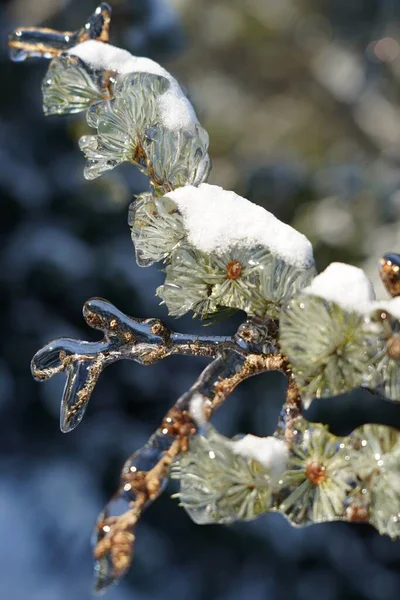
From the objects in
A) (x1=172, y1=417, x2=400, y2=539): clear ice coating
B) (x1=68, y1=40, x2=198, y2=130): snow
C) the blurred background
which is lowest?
the blurred background

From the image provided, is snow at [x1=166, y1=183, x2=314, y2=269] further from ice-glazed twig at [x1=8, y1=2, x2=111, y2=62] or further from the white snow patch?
ice-glazed twig at [x1=8, y1=2, x2=111, y2=62]

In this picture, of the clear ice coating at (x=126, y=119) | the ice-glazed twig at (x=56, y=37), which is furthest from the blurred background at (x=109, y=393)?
the clear ice coating at (x=126, y=119)

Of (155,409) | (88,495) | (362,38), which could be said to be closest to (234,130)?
(362,38)

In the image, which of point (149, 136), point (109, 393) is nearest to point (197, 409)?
point (149, 136)

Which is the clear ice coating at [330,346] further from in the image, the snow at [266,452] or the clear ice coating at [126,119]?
the clear ice coating at [126,119]

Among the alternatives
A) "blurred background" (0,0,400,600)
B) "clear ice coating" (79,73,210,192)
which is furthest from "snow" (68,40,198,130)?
"blurred background" (0,0,400,600)

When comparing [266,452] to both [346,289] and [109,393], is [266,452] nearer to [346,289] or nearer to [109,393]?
[346,289]
